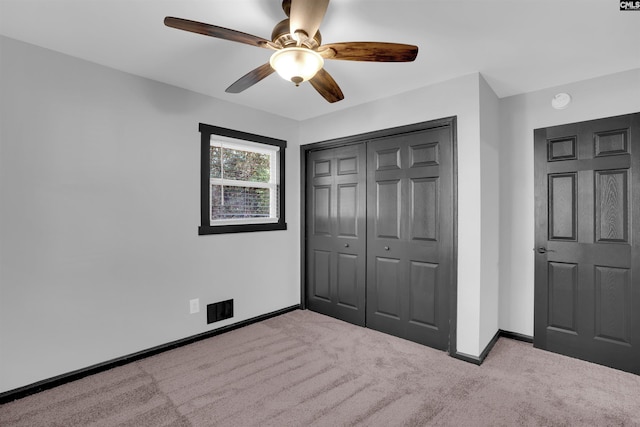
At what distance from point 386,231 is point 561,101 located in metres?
1.93

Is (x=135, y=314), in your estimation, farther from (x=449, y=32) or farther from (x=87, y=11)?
(x=449, y=32)

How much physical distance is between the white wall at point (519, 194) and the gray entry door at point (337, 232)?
140 cm

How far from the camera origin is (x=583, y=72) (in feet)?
8.75

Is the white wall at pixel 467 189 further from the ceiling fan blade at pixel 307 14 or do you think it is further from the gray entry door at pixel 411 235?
the ceiling fan blade at pixel 307 14

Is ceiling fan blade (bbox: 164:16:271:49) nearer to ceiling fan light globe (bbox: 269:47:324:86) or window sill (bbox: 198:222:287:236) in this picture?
ceiling fan light globe (bbox: 269:47:324:86)

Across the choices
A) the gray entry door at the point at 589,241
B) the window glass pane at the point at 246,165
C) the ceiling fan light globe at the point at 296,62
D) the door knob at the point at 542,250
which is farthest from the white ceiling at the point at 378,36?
the door knob at the point at 542,250

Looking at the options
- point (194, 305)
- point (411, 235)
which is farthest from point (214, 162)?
point (411, 235)

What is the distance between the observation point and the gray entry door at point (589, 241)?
259 centimetres

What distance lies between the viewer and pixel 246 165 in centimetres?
366

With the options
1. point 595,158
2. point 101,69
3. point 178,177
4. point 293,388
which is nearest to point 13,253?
point 178,177

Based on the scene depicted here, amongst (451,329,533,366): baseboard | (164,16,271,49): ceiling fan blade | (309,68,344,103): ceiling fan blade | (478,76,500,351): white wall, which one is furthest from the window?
(451,329,533,366): baseboard

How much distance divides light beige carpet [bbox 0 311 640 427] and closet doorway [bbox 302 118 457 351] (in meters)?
0.43

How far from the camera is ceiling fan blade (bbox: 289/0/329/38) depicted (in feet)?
4.58

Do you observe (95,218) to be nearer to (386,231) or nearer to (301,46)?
(301,46)
